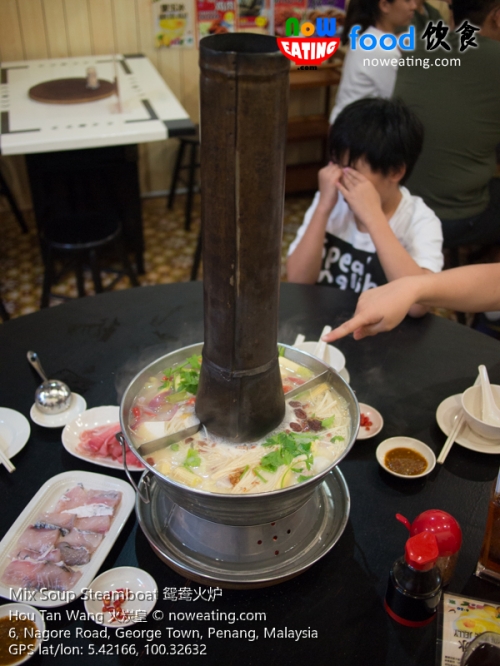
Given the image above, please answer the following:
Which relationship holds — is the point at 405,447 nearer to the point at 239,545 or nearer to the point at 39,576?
the point at 239,545

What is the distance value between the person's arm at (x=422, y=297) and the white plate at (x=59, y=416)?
0.75 metres

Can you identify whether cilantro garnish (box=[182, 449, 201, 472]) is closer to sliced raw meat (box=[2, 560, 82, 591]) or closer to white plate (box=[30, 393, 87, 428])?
sliced raw meat (box=[2, 560, 82, 591])

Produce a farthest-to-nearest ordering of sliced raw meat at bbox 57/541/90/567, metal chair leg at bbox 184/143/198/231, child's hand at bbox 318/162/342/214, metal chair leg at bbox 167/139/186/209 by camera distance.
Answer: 1. metal chair leg at bbox 167/139/186/209
2. metal chair leg at bbox 184/143/198/231
3. child's hand at bbox 318/162/342/214
4. sliced raw meat at bbox 57/541/90/567

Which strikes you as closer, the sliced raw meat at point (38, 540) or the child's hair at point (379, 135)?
the sliced raw meat at point (38, 540)

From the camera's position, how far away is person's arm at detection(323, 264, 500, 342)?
1616 millimetres

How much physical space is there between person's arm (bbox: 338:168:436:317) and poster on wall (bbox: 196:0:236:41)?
10.6 feet

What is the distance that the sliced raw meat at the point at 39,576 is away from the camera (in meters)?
1.21

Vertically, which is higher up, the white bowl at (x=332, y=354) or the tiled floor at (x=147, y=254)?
the white bowl at (x=332, y=354)

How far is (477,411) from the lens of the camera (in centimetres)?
164

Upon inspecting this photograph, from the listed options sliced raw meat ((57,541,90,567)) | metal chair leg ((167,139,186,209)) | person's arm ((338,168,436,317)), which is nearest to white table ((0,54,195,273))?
metal chair leg ((167,139,186,209))

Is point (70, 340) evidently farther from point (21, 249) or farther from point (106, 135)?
point (21, 249)

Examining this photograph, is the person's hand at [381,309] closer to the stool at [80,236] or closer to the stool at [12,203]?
the stool at [80,236]

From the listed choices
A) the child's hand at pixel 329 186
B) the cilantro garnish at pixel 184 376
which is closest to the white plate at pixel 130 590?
the cilantro garnish at pixel 184 376

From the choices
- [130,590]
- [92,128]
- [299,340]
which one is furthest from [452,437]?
[92,128]
